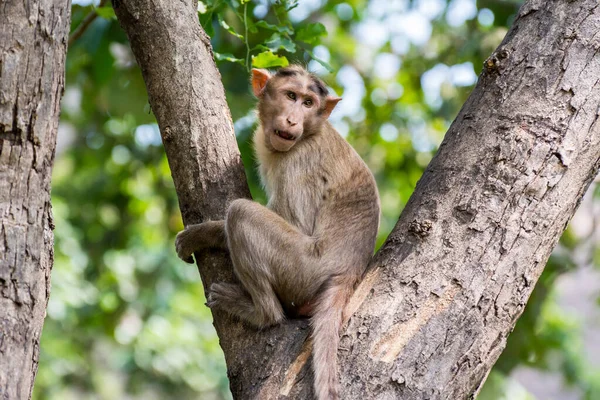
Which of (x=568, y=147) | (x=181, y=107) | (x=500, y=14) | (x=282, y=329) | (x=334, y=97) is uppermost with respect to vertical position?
(x=500, y=14)

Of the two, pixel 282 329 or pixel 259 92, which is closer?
pixel 282 329

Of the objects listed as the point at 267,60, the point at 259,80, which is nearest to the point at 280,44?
the point at 267,60

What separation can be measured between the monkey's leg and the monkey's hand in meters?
0.25

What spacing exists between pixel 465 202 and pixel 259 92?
2725mm

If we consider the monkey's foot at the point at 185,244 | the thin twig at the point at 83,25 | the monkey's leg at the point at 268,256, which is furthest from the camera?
the thin twig at the point at 83,25

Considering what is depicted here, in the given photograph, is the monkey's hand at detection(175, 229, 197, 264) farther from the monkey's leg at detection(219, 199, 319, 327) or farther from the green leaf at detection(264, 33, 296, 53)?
the green leaf at detection(264, 33, 296, 53)

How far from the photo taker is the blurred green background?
816 centimetres

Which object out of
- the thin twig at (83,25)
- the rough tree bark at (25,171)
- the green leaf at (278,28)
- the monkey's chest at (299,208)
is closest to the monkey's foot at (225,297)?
the monkey's chest at (299,208)

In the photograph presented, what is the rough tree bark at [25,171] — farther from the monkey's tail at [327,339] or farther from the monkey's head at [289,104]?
the monkey's head at [289,104]

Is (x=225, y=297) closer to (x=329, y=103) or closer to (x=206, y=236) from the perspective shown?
(x=206, y=236)

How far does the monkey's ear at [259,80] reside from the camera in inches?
245

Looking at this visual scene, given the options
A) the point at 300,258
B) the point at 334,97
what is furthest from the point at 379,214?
the point at 334,97

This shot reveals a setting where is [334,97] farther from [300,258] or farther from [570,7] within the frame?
[570,7]

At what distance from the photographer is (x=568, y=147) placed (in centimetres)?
398
